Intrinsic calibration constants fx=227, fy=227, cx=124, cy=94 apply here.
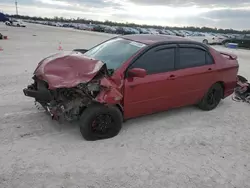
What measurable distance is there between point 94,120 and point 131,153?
76 centimetres

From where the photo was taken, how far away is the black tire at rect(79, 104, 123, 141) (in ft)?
11.4

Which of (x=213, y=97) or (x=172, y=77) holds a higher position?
(x=172, y=77)

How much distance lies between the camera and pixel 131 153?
3.37 metres

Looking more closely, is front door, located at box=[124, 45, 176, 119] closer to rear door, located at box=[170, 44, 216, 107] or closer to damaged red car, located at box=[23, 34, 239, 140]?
damaged red car, located at box=[23, 34, 239, 140]

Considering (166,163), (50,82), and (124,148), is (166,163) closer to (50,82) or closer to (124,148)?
(124,148)

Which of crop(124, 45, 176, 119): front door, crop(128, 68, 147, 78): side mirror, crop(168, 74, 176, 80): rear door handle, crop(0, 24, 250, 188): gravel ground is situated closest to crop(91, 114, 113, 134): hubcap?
crop(0, 24, 250, 188): gravel ground

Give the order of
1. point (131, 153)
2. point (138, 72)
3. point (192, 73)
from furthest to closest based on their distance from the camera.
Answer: point (192, 73) < point (138, 72) < point (131, 153)

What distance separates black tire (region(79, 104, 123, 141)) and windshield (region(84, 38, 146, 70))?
0.73 meters

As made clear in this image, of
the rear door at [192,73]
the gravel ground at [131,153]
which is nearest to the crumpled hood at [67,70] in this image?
the gravel ground at [131,153]

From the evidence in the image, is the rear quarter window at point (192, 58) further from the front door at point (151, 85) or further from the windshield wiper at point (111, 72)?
the windshield wiper at point (111, 72)

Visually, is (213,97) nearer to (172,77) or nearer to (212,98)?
(212,98)

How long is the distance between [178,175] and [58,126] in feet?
7.25

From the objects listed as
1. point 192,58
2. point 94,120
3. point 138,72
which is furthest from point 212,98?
point 94,120

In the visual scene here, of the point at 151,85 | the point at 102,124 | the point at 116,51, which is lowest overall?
the point at 102,124
